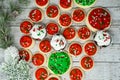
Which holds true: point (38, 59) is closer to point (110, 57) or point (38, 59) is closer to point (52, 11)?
point (52, 11)

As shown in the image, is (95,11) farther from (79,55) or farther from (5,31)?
(5,31)

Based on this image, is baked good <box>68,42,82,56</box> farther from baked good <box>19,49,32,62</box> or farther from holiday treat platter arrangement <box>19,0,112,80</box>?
baked good <box>19,49,32,62</box>

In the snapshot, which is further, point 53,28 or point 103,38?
point 53,28

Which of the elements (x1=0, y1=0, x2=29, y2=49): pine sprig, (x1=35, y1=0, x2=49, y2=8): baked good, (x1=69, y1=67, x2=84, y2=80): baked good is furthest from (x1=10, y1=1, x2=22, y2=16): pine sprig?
(x1=69, y1=67, x2=84, y2=80): baked good

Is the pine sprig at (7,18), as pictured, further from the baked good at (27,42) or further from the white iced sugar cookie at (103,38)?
the white iced sugar cookie at (103,38)

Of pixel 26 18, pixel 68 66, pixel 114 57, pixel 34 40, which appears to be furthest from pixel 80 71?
pixel 26 18

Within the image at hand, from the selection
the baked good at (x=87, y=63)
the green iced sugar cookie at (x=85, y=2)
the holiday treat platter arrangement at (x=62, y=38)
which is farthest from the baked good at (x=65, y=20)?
the baked good at (x=87, y=63)

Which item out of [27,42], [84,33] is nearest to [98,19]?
[84,33]
